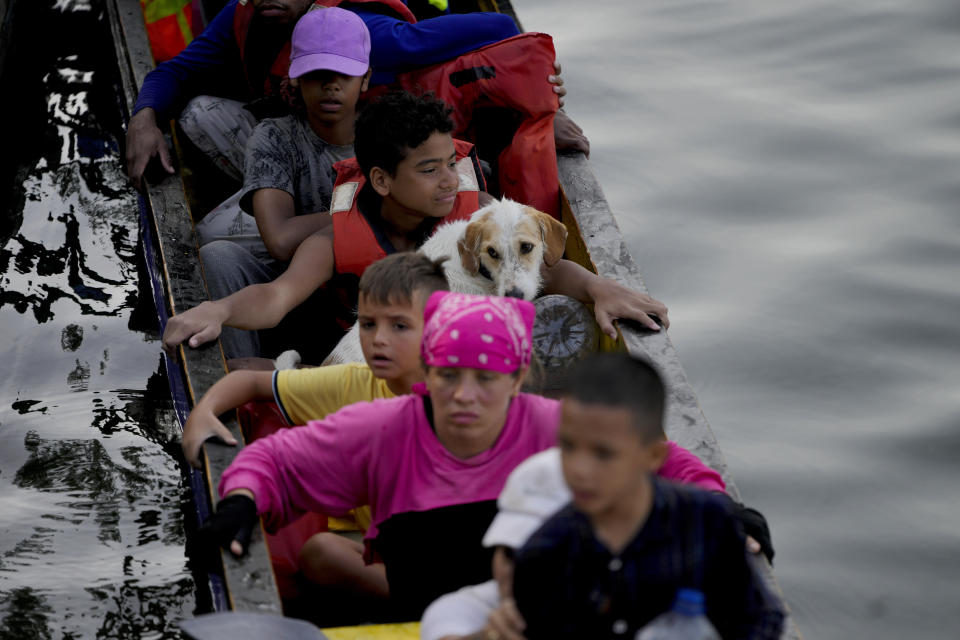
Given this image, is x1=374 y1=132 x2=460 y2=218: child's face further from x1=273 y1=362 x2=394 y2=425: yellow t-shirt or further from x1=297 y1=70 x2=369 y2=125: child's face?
x1=273 y1=362 x2=394 y2=425: yellow t-shirt

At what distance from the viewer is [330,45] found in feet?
12.9

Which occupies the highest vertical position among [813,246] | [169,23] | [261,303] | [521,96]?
[169,23]

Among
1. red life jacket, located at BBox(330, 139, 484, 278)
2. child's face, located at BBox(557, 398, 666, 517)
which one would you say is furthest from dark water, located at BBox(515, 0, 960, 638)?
child's face, located at BBox(557, 398, 666, 517)

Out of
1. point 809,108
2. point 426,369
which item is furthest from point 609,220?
point 809,108

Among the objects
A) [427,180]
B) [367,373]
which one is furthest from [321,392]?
[427,180]

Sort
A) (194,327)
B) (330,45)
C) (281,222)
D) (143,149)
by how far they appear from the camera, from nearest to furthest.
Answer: (194,327)
(281,222)
(330,45)
(143,149)

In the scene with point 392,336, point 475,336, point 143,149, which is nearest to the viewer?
point 475,336

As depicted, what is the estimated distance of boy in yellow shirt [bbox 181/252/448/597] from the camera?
269cm

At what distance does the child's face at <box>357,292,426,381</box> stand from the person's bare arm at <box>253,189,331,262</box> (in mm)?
1044

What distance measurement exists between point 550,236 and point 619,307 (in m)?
0.30

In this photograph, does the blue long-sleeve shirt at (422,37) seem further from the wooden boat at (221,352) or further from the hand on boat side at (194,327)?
the hand on boat side at (194,327)

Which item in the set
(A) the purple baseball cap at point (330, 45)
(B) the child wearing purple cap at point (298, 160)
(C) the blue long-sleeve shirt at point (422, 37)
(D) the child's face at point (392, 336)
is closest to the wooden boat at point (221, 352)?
(B) the child wearing purple cap at point (298, 160)

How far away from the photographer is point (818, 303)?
629 centimetres

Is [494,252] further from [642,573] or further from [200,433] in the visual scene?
[642,573]
